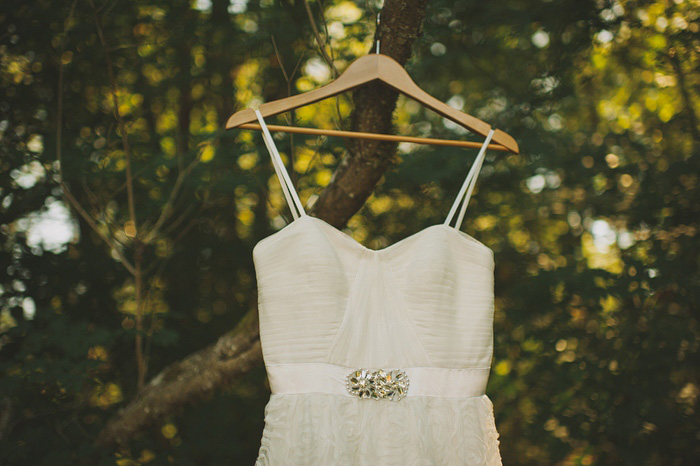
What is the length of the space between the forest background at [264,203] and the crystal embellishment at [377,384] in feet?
2.31

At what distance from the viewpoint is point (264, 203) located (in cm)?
349

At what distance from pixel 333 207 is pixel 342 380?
0.72 meters

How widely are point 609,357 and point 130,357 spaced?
2312 mm

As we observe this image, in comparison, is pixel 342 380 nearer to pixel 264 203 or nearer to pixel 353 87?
pixel 353 87

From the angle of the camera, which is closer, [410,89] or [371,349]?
[371,349]

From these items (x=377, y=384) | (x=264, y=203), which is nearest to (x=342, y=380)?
(x=377, y=384)

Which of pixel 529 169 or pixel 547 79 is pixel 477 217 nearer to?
pixel 529 169

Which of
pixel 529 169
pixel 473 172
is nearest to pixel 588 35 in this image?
pixel 529 169

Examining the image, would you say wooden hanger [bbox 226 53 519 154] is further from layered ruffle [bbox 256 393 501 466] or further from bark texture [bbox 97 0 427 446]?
layered ruffle [bbox 256 393 501 466]

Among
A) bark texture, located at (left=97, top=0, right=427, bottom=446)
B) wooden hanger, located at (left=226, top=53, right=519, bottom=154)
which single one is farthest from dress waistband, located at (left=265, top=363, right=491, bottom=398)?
bark texture, located at (left=97, top=0, right=427, bottom=446)

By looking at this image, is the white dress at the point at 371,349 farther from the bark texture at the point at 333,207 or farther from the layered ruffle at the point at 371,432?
the bark texture at the point at 333,207

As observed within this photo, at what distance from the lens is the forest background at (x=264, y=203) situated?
82.8 inches

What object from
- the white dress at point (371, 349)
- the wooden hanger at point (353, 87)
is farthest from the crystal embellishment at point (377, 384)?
the wooden hanger at point (353, 87)

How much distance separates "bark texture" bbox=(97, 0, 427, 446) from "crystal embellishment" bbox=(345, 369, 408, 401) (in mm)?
691
